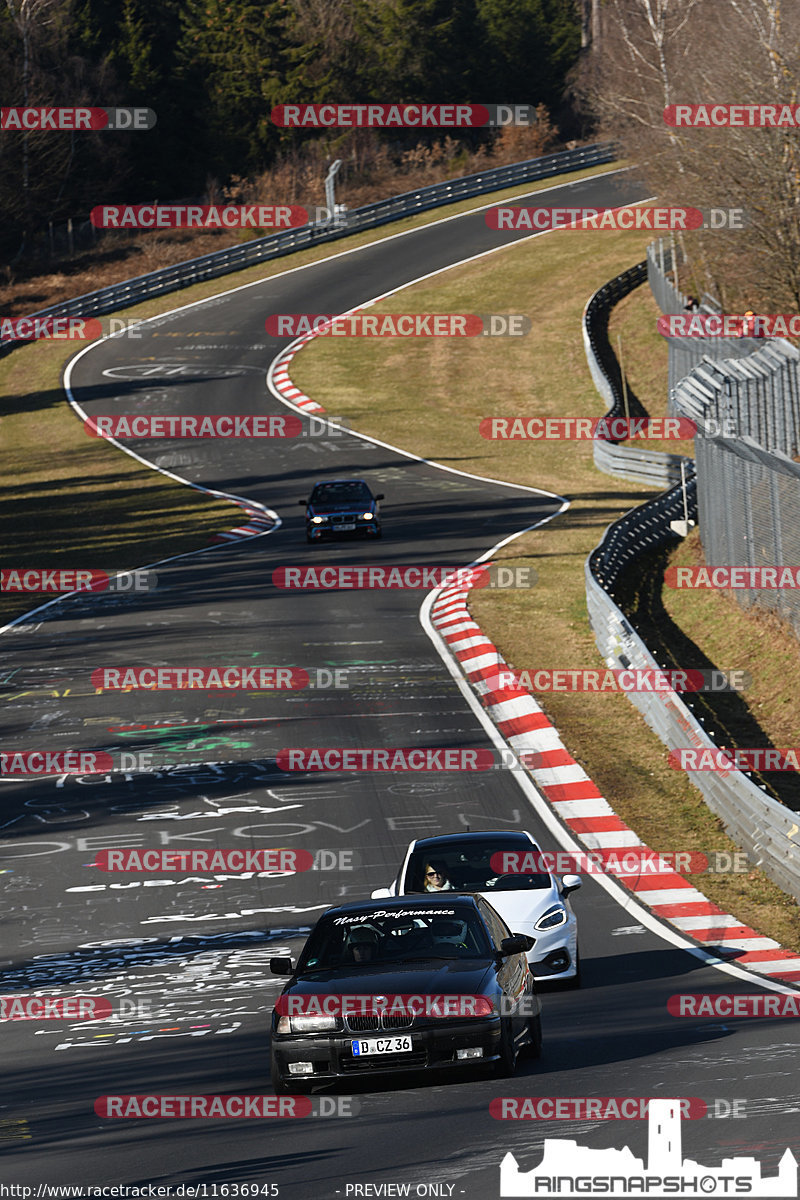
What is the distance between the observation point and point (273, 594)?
3259 cm

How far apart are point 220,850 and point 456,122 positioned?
8568cm

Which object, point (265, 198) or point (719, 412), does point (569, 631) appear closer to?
point (719, 412)

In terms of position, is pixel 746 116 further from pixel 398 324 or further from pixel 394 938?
pixel 394 938

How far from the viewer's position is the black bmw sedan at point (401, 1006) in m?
9.87

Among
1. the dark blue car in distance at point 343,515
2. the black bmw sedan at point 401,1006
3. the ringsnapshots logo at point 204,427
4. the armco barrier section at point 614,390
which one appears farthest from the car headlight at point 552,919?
the ringsnapshots logo at point 204,427

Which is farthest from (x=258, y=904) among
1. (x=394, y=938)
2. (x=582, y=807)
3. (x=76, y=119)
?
(x=76, y=119)

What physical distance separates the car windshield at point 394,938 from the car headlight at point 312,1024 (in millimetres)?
714

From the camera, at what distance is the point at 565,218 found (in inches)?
3086

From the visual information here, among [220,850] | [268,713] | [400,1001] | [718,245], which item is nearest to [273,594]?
[268,713]

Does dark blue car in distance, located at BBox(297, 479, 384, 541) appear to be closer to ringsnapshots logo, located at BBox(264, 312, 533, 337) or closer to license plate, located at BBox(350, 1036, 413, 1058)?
license plate, located at BBox(350, 1036, 413, 1058)

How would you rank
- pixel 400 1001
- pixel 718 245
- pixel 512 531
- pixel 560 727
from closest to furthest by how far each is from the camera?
1. pixel 400 1001
2. pixel 560 727
3. pixel 512 531
4. pixel 718 245

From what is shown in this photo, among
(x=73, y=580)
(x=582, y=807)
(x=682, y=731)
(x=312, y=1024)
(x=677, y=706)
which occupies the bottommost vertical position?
(x=73, y=580)

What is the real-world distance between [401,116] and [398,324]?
102ft

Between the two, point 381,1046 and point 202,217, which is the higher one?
point 202,217
